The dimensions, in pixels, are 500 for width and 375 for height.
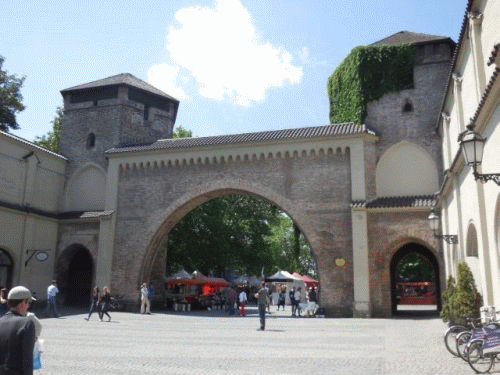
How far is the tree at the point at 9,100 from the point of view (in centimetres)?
3744

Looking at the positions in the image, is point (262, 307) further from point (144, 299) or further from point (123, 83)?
point (123, 83)

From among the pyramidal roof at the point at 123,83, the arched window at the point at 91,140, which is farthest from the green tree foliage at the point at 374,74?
the arched window at the point at 91,140

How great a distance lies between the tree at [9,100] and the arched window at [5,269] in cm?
1442

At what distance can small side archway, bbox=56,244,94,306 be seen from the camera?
96.4 feet

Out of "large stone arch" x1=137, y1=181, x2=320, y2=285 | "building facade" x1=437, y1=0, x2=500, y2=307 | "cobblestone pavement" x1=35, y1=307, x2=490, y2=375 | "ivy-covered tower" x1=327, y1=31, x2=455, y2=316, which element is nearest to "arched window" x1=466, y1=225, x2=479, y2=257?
"building facade" x1=437, y1=0, x2=500, y2=307

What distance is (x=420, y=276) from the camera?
61.8 metres

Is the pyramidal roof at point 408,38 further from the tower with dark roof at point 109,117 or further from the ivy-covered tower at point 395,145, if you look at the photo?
the tower with dark roof at point 109,117

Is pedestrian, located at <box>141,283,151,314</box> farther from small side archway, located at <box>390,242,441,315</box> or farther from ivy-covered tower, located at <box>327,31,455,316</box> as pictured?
small side archway, located at <box>390,242,441,315</box>

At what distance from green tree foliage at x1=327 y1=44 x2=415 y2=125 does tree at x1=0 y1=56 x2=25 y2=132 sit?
84.9ft

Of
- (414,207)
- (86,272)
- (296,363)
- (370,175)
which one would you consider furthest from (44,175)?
(296,363)

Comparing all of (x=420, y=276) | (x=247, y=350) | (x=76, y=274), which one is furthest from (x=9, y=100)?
(x=420, y=276)

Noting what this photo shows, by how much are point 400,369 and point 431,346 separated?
13.0ft

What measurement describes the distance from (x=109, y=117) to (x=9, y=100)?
11.7m

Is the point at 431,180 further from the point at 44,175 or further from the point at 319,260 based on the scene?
the point at 44,175
